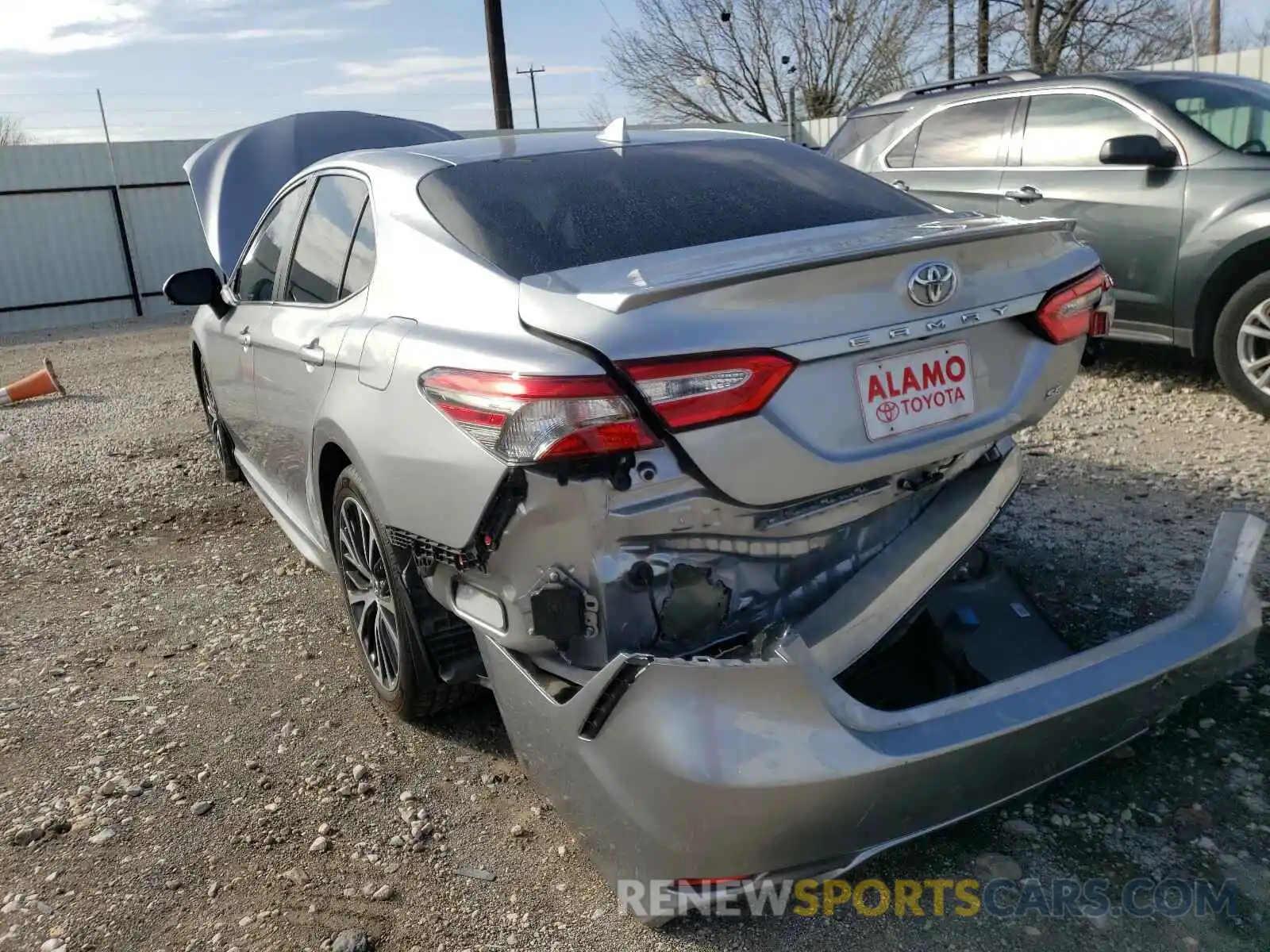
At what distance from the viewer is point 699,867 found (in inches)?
78.5

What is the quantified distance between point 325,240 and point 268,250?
82 cm

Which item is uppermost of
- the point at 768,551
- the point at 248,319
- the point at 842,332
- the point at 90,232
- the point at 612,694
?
the point at 842,332

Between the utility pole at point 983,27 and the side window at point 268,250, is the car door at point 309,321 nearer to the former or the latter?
the side window at point 268,250

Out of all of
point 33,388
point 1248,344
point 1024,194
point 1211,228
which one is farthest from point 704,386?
point 33,388

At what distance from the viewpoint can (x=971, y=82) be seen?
7.23 meters

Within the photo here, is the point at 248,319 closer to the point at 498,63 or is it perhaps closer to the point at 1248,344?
the point at 1248,344

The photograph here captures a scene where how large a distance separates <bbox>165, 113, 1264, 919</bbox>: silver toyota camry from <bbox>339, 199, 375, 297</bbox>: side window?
0.04 m

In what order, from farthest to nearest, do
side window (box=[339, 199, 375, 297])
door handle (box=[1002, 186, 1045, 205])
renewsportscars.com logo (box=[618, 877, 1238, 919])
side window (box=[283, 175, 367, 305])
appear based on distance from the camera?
door handle (box=[1002, 186, 1045, 205]) < side window (box=[283, 175, 367, 305]) < side window (box=[339, 199, 375, 297]) < renewsportscars.com logo (box=[618, 877, 1238, 919])

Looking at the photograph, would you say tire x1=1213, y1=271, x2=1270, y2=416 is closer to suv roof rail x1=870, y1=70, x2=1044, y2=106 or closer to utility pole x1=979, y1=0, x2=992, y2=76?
suv roof rail x1=870, y1=70, x2=1044, y2=106

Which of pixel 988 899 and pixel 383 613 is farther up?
pixel 383 613

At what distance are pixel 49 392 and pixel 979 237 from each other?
958 cm

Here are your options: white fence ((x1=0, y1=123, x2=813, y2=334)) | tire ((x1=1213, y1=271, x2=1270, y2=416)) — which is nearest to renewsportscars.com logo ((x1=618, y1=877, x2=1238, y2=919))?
tire ((x1=1213, y1=271, x2=1270, y2=416))

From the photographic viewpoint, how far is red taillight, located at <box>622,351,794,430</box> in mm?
2033

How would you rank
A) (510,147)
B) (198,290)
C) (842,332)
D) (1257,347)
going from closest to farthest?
(842,332) < (510,147) < (198,290) < (1257,347)
